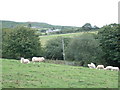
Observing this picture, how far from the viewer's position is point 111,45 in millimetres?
36156

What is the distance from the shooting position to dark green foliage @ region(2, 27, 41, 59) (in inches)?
1591

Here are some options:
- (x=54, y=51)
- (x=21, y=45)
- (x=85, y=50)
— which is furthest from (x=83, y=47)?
(x=21, y=45)

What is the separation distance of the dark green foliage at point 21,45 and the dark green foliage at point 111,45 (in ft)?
40.6

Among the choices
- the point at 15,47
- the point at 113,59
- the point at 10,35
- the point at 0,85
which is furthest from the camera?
the point at 10,35

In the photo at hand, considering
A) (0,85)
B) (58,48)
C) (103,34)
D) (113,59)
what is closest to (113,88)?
(0,85)

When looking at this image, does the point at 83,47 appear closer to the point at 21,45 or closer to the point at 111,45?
the point at 111,45

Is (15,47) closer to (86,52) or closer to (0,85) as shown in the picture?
(86,52)

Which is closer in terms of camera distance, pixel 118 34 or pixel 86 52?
pixel 118 34

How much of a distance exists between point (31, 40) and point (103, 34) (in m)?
13.3

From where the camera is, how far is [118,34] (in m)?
36.8

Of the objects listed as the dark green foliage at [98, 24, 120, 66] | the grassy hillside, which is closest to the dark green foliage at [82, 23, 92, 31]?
the dark green foliage at [98, 24, 120, 66]

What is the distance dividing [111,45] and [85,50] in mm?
6743

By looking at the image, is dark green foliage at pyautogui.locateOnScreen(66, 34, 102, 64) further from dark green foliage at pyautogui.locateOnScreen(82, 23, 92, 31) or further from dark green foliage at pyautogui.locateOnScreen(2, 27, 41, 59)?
dark green foliage at pyautogui.locateOnScreen(82, 23, 92, 31)

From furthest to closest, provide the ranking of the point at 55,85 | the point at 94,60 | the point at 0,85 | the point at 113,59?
the point at 94,60, the point at 113,59, the point at 55,85, the point at 0,85
